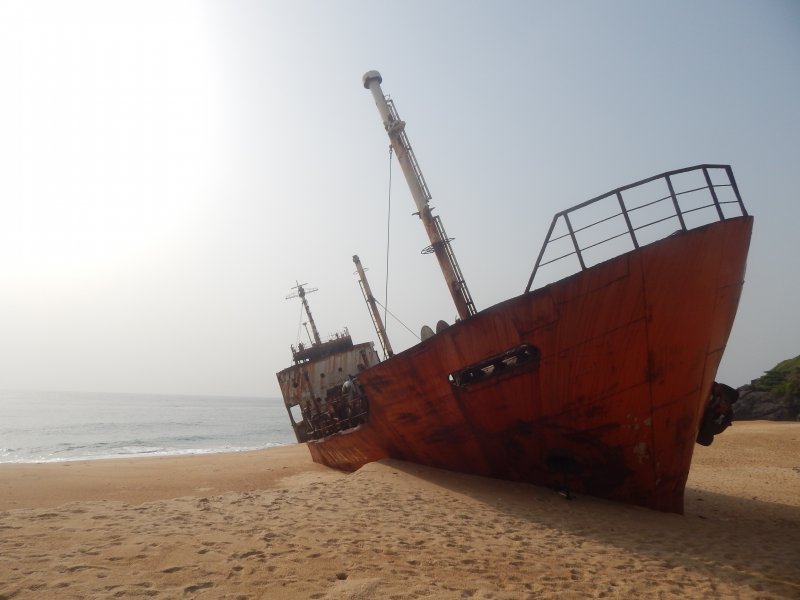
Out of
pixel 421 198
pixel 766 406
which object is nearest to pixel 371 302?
pixel 421 198

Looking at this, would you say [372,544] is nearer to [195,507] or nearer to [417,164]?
[195,507]

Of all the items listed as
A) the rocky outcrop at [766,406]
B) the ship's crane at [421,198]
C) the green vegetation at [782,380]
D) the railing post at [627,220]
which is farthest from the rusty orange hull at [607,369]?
the green vegetation at [782,380]

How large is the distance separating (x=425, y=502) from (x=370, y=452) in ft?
10.7

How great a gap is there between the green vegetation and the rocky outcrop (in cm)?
24

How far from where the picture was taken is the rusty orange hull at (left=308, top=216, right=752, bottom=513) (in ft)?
20.1

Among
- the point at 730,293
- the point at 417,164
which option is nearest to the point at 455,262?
the point at 417,164

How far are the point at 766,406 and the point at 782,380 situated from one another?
8.13 feet

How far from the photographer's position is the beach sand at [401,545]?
3840 mm

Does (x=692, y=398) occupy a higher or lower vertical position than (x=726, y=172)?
lower

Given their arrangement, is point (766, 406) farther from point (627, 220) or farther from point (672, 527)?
point (627, 220)

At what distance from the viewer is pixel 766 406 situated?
2394 cm

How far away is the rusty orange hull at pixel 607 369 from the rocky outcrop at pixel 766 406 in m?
21.9

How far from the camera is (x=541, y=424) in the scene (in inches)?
268

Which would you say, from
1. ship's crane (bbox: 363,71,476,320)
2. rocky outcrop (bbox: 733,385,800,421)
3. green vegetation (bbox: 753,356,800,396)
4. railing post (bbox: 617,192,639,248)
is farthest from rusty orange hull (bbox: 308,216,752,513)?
green vegetation (bbox: 753,356,800,396)
